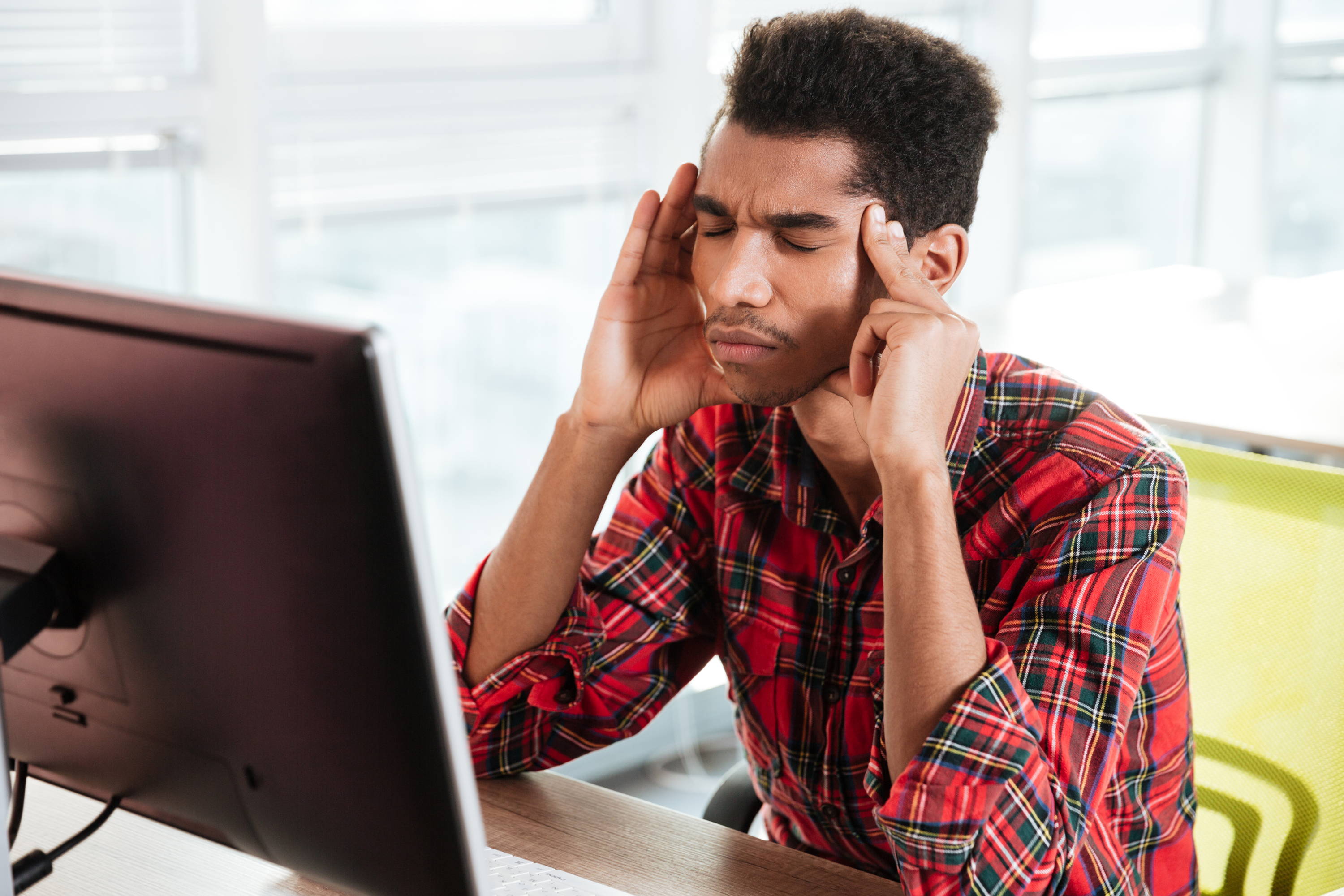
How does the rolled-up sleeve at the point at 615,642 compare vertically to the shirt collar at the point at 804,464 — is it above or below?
below

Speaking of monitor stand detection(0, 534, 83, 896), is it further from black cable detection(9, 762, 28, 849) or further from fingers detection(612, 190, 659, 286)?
fingers detection(612, 190, 659, 286)

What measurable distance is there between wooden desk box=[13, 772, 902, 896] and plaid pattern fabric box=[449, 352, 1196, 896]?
87mm

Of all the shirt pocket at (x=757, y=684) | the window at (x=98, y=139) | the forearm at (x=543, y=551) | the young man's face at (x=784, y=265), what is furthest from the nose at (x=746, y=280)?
the window at (x=98, y=139)

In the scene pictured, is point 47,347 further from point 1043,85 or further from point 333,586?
point 1043,85

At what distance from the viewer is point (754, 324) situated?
3.99 ft

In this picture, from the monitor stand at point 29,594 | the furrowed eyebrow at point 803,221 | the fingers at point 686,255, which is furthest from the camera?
the fingers at point 686,255

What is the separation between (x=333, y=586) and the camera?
2.07ft

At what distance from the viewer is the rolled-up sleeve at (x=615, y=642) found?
1266 mm

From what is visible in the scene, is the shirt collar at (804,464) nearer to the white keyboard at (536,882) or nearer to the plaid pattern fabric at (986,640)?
the plaid pattern fabric at (986,640)

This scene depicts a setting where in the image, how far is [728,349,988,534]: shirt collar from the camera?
1226 mm

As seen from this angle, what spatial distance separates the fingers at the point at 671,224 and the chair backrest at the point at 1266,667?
554 mm

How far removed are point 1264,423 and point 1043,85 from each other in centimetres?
208

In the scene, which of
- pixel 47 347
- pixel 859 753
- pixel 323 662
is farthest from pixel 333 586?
pixel 859 753

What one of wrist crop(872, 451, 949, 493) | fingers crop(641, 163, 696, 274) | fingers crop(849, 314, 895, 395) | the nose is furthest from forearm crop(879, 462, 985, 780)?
fingers crop(641, 163, 696, 274)
